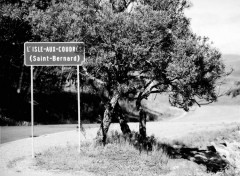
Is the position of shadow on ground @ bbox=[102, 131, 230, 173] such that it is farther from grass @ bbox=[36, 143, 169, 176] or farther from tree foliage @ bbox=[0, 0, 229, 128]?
tree foliage @ bbox=[0, 0, 229, 128]

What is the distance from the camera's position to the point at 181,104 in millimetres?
13547

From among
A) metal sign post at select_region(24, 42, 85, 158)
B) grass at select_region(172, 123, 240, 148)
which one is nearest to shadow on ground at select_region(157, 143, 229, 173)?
grass at select_region(172, 123, 240, 148)

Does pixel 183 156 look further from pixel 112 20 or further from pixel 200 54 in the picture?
pixel 112 20

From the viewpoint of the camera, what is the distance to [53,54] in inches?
425

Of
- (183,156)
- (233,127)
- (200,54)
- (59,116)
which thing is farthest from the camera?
(59,116)

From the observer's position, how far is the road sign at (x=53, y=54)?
10.7 meters

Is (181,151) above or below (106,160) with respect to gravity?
below

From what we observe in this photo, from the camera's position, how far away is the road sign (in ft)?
35.0

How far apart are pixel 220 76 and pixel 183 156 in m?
4.70

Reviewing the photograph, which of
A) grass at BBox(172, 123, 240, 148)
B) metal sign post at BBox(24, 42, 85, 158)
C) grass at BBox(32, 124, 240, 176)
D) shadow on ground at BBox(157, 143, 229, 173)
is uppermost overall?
metal sign post at BBox(24, 42, 85, 158)

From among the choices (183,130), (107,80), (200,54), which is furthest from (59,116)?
(200,54)

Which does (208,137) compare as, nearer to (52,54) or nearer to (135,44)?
(135,44)

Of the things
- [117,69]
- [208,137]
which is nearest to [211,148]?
[208,137]

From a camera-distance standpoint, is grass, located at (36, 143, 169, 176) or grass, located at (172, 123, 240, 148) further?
grass, located at (172, 123, 240, 148)
